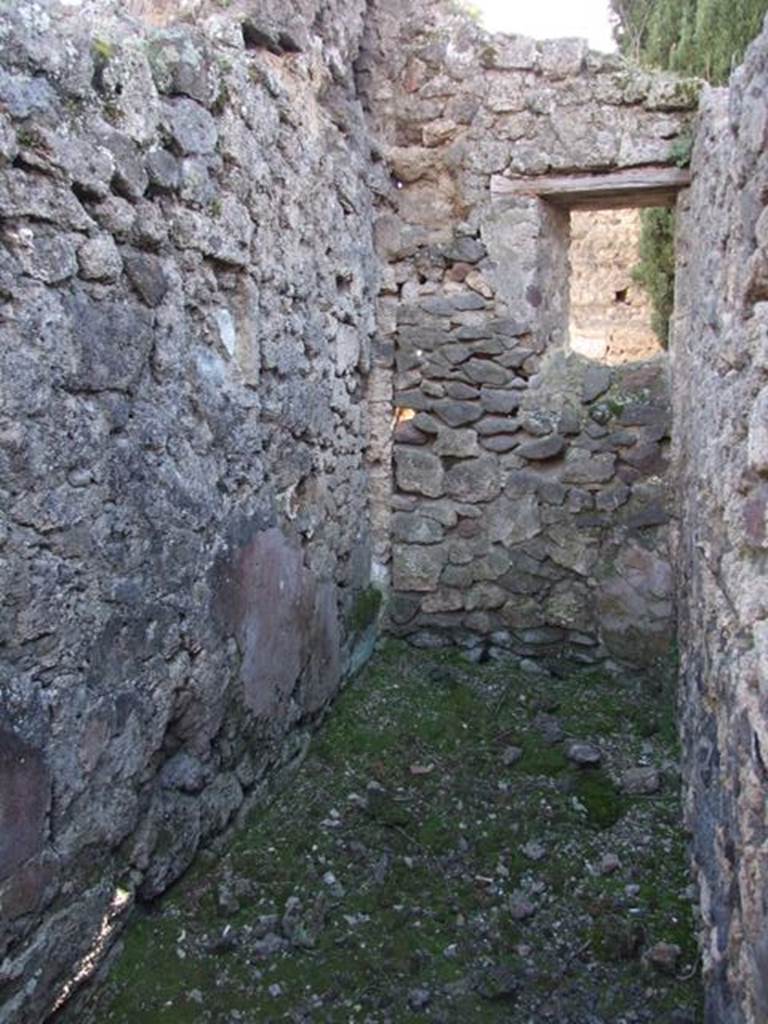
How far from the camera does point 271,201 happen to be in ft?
10.4

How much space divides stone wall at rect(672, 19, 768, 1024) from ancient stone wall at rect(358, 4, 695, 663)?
0.92 m

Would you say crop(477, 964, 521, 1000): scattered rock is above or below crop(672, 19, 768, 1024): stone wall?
below

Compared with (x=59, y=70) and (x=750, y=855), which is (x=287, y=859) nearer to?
(x=750, y=855)

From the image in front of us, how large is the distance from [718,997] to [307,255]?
8.97 ft

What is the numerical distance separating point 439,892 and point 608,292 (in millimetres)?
5081

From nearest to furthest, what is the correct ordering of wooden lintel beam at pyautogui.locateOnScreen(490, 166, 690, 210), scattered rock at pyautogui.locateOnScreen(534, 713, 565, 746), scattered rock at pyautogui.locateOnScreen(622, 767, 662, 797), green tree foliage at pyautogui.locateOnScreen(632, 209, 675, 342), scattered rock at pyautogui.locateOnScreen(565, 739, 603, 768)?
scattered rock at pyautogui.locateOnScreen(622, 767, 662, 797)
scattered rock at pyautogui.locateOnScreen(565, 739, 603, 768)
scattered rock at pyautogui.locateOnScreen(534, 713, 565, 746)
wooden lintel beam at pyautogui.locateOnScreen(490, 166, 690, 210)
green tree foliage at pyautogui.locateOnScreen(632, 209, 675, 342)

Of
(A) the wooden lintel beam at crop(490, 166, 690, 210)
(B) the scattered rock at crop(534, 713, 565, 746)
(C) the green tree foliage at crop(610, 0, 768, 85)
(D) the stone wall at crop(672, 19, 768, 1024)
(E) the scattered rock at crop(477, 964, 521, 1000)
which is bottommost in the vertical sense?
(E) the scattered rock at crop(477, 964, 521, 1000)

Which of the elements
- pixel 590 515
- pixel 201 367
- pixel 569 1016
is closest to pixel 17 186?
pixel 201 367

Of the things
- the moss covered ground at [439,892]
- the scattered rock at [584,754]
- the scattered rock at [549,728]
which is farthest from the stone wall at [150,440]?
the scattered rock at [584,754]

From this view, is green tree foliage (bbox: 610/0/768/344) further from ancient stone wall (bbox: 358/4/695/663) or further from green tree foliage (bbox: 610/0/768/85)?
ancient stone wall (bbox: 358/4/695/663)

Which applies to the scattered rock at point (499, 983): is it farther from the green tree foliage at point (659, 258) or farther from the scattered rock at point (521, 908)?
the green tree foliage at point (659, 258)

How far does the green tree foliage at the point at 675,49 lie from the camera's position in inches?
196

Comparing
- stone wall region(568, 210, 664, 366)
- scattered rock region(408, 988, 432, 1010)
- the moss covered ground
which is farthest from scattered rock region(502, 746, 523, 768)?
stone wall region(568, 210, 664, 366)

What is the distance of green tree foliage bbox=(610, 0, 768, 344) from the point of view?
4973 millimetres
